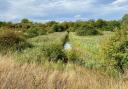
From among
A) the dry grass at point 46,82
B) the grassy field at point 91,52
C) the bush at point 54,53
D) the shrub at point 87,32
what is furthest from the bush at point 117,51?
the shrub at point 87,32

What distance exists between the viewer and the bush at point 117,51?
12.2m

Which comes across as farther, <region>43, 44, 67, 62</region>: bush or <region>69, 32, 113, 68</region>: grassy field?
<region>43, 44, 67, 62</region>: bush

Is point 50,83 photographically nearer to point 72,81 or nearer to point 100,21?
point 72,81

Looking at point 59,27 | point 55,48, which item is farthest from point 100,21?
point 55,48

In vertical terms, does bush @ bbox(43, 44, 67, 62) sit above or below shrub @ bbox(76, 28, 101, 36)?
above

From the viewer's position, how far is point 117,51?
41.1 ft

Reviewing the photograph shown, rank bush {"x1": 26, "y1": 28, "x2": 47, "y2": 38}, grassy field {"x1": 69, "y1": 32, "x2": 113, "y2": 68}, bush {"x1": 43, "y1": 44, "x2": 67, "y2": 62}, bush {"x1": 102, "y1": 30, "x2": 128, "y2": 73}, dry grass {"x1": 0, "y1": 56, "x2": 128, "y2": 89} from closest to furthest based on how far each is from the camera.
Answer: dry grass {"x1": 0, "y1": 56, "x2": 128, "y2": 89} → bush {"x1": 102, "y1": 30, "x2": 128, "y2": 73} → grassy field {"x1": 69, "y1": 32, "x2": 113, "y2": 68} → bush {"x1": 43, "y1": 44, "x2": 67, "y2": 62} → bush {"x1": 26, "y1": 28, "x2": 47, "y2": 38}

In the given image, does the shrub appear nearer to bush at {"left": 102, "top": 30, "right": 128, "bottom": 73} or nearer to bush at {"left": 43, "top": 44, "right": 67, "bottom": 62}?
bush at {"left": 43, "top": 44, "right": 67, "bottom": 62}

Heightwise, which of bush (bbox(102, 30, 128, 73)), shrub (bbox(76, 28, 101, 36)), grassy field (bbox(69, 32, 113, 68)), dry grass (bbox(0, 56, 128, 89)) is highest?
dry grass (bbox(0, 56, 128, 89))

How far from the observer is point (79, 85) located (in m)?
6.06

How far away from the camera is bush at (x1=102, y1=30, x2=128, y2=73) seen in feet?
40.0

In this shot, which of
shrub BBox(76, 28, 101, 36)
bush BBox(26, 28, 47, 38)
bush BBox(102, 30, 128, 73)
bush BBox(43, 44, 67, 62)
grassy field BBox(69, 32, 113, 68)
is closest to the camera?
bush BBox(102, 30, 128, 73)

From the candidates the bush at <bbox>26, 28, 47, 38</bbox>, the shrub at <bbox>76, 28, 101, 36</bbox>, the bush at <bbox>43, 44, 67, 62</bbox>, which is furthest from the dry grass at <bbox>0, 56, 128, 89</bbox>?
the shrub at <bbox>76, 28, 101, 36</bbox>

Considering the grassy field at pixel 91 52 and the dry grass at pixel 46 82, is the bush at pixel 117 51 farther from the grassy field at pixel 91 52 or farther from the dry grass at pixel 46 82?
the dry grass at pixel 46 82
